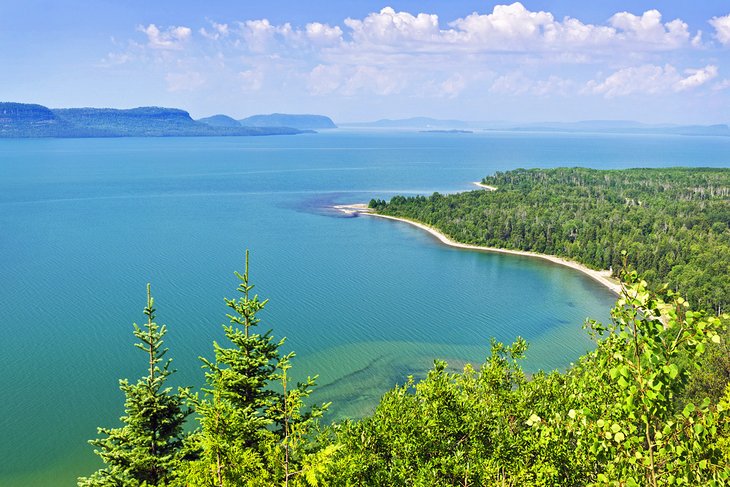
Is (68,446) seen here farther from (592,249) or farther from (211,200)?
(211,200)

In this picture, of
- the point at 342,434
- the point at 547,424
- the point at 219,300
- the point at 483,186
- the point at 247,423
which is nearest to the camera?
the point at 547,424

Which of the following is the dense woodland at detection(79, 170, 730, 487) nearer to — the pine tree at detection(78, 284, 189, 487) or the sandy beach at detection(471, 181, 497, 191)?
the pine tree at detection(78, 284, 189, 487)

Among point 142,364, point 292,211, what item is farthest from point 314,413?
point 292,211

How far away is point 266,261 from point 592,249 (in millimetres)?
34211

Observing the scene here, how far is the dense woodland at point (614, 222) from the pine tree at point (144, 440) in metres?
33.8

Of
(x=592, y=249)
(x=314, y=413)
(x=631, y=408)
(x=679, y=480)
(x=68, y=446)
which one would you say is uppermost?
(x=631, y=408)

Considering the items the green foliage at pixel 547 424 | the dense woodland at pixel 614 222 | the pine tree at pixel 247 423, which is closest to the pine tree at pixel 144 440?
the pine tree at pixel 247 423

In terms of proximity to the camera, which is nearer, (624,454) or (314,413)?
(624,454)

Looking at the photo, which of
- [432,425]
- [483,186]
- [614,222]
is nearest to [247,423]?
[432,425]

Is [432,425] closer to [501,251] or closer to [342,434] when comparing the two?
[342,434]

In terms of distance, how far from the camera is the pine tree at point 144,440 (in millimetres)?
10242

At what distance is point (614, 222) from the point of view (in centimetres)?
6638

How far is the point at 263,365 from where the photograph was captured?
10.6 m

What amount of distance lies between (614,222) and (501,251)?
15.3m
